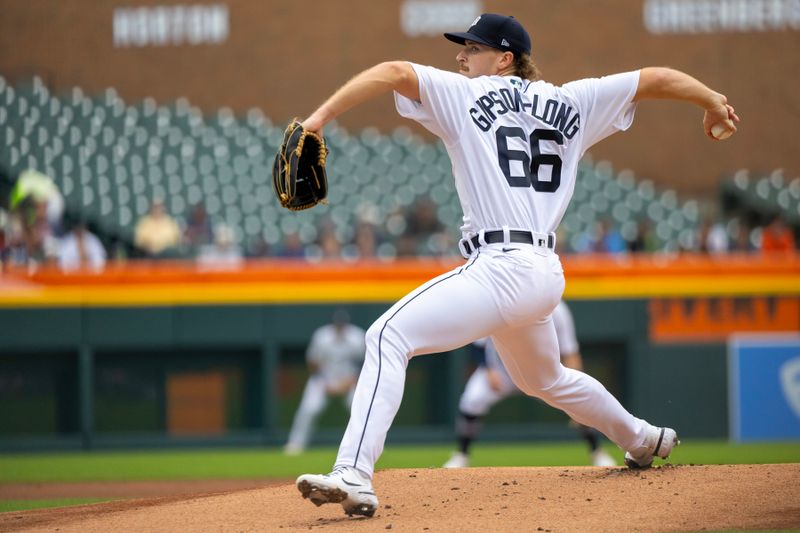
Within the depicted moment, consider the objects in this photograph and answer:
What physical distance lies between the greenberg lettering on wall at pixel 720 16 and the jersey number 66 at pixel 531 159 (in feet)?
48.7

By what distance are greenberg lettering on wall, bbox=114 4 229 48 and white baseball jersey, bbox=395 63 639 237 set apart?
48.9 ft

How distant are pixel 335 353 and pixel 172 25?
8.77 metres

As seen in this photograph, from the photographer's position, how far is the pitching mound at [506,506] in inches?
169

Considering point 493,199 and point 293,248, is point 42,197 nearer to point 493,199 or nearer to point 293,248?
point 293,248

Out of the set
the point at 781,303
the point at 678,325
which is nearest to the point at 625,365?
the point at 678,325

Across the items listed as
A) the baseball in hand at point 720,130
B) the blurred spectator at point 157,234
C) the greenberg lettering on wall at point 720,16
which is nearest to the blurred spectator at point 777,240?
the greenberg lettering on wall at point 720,16

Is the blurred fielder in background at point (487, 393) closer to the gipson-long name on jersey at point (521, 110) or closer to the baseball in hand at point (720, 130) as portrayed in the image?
the baseball in hand at point (720, 130)

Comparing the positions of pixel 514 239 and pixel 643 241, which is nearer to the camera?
pixel 514 239

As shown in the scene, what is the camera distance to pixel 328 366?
39.3 ft

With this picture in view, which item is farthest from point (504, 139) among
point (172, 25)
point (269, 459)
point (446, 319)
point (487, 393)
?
point (172, 25)

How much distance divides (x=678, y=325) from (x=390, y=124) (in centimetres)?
749

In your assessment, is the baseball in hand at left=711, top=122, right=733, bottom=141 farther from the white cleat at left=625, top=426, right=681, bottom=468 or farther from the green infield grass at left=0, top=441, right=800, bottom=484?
the green infield grass at left=0, top=441, right=800, bottom=484

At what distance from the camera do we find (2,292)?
12.0 metres

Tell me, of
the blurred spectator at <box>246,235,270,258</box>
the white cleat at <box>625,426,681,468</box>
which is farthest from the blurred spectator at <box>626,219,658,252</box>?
the white cleat at <box>625,426,681,468</box>
